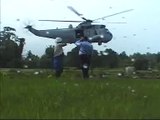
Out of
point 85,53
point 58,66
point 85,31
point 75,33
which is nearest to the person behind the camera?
point 85,53

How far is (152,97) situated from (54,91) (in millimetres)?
2082

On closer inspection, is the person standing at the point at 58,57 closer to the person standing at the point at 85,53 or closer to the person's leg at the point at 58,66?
the person's leg at the point at 58,66

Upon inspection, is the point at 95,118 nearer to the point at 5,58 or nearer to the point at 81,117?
the point at 81,117

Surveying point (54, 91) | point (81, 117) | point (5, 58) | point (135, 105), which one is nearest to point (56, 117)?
point (81, 117)

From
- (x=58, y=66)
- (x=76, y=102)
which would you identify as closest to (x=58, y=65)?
(x=58, y=66)

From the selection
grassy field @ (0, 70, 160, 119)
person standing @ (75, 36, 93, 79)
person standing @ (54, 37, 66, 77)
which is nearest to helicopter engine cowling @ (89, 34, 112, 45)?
person standing @ (54, 37, 66, 77)

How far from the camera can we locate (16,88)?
12734 mm

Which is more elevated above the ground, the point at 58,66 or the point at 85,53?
the point at 85,53

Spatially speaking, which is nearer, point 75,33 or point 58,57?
point 58,57

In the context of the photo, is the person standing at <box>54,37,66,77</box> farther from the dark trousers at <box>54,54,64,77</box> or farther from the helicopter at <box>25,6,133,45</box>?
the helicopter at <box>25,6,133,45</box>

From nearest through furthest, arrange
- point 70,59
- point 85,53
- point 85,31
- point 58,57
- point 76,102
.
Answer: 1. point 76,102
2. point 85,53
3. point 58,57
4. point 85,31
5. point 70,59

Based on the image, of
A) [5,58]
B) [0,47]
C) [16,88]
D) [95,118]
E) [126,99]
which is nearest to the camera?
[95,118]

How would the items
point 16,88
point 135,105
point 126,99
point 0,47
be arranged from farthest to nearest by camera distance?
point 0,47 < point 16,88 < point 126,99 < point 135,105

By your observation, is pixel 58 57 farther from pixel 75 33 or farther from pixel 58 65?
pixel 75 33
